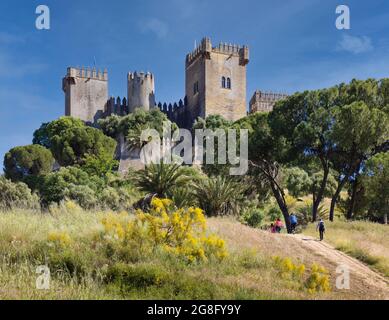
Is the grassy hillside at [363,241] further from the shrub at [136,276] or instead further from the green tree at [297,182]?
the green tree at [297,182]

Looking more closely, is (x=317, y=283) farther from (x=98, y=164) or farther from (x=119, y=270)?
(x=98, y=164)

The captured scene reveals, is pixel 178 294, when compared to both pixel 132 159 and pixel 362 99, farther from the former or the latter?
pixel 132 159

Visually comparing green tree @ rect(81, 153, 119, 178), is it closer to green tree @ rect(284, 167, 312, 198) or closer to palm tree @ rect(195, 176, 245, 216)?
green tree @ rect(284, 167, 312, 198)

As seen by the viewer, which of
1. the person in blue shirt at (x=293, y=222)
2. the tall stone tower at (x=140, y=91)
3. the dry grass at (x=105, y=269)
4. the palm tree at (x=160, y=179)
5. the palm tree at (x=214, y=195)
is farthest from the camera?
the tall stone tower at (x=140, y=91)

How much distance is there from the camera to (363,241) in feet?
51.6

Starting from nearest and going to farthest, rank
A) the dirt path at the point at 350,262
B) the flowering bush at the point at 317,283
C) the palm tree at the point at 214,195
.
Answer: the flowering bush at the point at 317,283 < the dirt path at the point at 350,262 < the palm tree at the point at 214,195

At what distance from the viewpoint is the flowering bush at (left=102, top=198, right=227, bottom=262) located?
34.3 ft

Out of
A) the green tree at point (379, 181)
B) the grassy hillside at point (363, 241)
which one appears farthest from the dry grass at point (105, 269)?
the green tree at point (379, 181)

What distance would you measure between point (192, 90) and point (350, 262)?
162 ft

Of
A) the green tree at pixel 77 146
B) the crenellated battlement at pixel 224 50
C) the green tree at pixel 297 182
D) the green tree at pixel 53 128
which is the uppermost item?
the crenellated battlement at pixel 224 50

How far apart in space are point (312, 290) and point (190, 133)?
149 feet

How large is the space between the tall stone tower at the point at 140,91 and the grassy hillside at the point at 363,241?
4007 centimetres

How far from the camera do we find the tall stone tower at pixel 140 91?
5753cm

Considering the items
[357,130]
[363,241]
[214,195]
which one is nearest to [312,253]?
[363,241]
